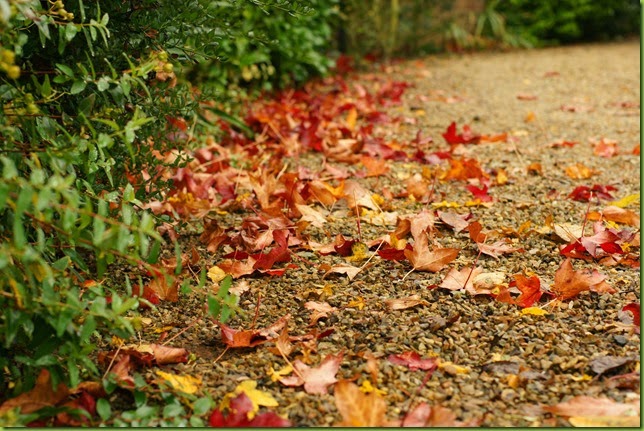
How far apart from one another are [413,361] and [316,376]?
0.80ft

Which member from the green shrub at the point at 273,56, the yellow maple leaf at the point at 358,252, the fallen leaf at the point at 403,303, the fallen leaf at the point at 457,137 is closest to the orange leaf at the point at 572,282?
the fallen leaf at the point at 403,303

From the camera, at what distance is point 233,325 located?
1966 mm

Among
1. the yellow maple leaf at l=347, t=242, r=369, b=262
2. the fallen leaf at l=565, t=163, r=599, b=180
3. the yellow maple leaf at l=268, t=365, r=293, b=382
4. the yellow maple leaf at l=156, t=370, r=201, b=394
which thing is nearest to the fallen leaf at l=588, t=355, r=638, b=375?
the yellow maple leaf at l=268, t=365, r=293, b=382

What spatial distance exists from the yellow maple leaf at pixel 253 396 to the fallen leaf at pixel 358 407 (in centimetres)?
17

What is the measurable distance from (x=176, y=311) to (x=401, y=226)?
0.82m

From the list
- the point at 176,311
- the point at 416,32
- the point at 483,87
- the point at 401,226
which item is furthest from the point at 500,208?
the point at 416,32

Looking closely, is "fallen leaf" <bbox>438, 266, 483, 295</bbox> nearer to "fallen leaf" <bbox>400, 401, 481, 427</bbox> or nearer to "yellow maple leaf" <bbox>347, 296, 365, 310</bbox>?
"yellow maple leaf" <bbox>347, 296, 365, 310</bbox>

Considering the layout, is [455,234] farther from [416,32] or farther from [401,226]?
[416,32]

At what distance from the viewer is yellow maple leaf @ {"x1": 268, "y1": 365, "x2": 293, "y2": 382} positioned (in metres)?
1.71

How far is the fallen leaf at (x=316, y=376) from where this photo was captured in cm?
167

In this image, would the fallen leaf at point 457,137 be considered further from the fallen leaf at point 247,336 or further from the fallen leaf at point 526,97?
the fallen leaf at point 247,336

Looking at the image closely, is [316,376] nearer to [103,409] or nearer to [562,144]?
[103,409]

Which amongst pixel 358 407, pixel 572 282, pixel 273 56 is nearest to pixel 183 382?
pixel 358 407

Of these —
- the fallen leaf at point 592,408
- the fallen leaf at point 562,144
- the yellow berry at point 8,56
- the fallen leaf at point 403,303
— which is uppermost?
the yellow berry at point 8,56
